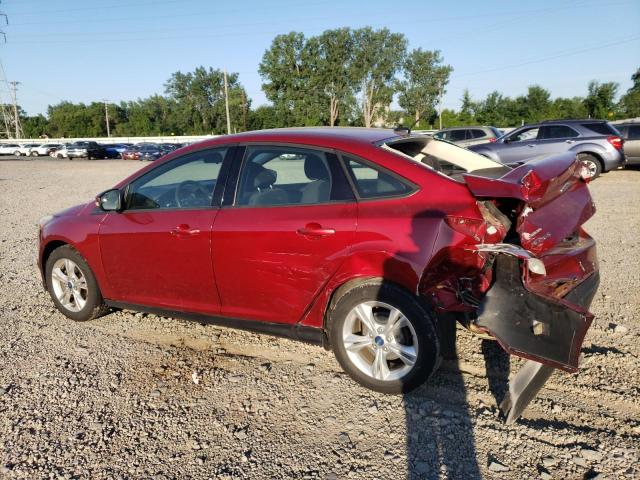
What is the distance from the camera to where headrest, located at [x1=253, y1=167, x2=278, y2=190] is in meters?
3.73

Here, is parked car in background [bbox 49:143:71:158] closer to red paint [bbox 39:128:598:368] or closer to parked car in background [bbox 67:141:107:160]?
parked car in background [bbox 67:141:107:160]

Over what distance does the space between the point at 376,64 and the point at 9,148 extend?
49132mm

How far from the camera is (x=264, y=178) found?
3.79 metres

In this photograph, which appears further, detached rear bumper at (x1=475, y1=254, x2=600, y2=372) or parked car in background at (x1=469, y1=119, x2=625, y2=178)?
parked car in background at (x1=469, y1=119, x2=625, y2=178)

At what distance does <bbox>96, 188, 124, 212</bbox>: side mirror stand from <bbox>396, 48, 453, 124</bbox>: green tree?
63.2m

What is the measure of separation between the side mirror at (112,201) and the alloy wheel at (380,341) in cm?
223

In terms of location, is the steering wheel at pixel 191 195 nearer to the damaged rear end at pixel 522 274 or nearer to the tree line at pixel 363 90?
the damaged rear end at pixel 522 274

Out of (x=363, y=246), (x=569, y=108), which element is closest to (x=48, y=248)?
(x=363, y=246)

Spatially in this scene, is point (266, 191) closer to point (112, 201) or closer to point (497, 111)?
point (112, 201)

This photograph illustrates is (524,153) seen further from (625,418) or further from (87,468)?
(87,468)

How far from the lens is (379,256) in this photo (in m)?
3.07

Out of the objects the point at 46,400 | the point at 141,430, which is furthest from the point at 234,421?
the point at 46,400

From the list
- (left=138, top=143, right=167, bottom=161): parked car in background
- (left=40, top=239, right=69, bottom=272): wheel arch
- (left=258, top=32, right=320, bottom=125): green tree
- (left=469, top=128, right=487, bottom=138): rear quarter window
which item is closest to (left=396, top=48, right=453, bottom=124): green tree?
(left=258, top=32, right=320, bottom=125): green tree

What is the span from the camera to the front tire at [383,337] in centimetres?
303
